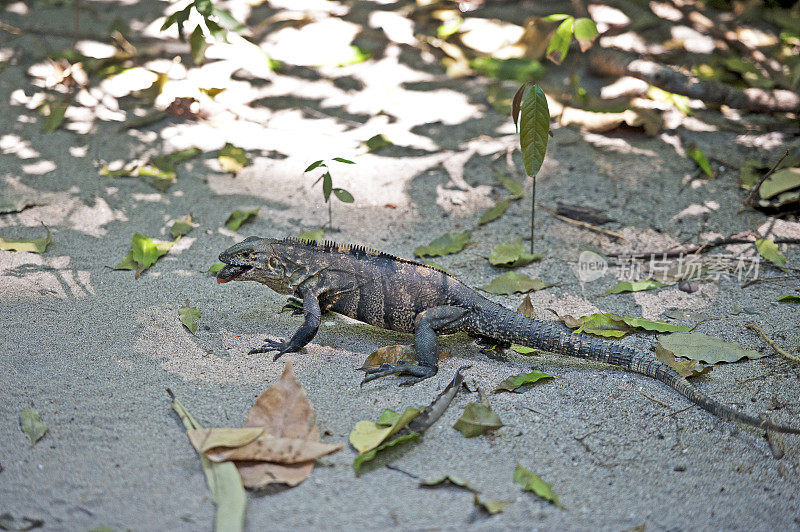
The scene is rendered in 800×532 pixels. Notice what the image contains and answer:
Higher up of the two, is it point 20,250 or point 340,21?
point 340,21

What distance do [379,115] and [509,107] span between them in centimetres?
135

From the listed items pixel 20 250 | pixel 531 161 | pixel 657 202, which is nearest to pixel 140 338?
pixel 20 250

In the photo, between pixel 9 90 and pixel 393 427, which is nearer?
pixel 393 427

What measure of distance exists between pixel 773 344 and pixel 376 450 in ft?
8.29

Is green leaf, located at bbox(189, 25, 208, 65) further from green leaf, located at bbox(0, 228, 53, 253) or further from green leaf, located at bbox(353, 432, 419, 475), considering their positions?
green leaf, located at bbox(353, 432, 419, 475)

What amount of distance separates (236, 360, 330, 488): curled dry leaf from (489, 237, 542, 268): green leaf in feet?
7.23

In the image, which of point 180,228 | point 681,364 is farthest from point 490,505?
point 180,228

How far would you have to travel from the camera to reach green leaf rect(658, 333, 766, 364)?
13.1ft

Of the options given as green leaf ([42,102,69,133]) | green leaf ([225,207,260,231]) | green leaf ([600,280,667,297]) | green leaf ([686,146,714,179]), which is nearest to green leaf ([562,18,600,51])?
green leaf ([686,146,714,179])

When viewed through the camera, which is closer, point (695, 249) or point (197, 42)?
point (695, 249)

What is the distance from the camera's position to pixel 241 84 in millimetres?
7367

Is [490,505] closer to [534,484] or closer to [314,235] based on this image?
[534,484]

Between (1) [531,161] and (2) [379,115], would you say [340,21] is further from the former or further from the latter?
(1) [531,161]

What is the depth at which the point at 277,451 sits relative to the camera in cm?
314
